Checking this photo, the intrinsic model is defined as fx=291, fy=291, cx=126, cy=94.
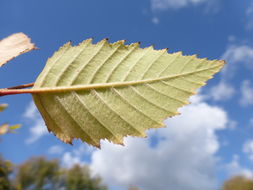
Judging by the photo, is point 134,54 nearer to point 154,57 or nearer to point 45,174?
point 154,57

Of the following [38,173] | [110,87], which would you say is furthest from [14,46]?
[38,173]

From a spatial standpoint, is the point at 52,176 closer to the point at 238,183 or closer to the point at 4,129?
the point at 238,183

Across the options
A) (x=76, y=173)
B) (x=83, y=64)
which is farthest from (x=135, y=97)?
(x=76, y=173)

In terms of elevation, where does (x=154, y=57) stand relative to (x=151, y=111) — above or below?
above

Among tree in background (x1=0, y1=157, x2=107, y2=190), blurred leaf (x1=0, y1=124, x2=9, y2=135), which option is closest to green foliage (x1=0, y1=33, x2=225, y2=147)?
blurred leaf (x1=0, y1=124, x2=9, y2=135)

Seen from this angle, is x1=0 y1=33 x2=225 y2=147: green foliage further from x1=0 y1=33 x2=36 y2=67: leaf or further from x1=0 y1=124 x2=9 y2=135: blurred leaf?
→ x1=0 y1=124 x2=9 y2=135: blurred leaf

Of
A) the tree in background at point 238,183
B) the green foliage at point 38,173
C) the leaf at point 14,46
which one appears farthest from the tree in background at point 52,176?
the leaf at point 14,46
